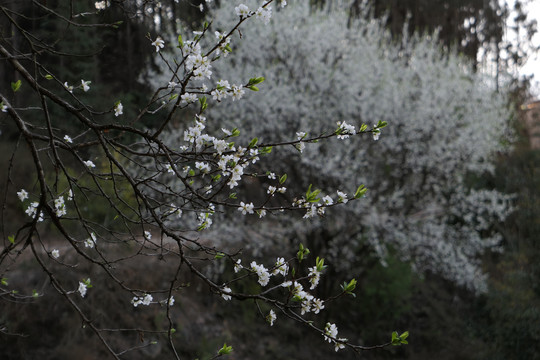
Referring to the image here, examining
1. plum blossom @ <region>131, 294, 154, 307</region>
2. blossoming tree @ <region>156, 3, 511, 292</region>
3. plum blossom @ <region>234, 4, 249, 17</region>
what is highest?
blossoming tree @ <region>156, 3, 511, 292</region>

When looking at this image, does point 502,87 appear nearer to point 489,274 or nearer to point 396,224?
point 489,274

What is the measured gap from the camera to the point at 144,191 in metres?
8.72

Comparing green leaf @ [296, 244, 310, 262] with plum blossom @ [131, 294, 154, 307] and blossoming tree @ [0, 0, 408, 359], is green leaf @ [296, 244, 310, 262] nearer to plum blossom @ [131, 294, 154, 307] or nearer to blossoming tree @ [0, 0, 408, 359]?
blossoming tree @ [0, 0, 408, 359]

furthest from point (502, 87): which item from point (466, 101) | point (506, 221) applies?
point (506, 221)

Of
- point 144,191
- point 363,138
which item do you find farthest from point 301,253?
point 363,138

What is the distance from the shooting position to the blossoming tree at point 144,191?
244cm

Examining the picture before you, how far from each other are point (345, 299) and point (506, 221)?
3.94 m

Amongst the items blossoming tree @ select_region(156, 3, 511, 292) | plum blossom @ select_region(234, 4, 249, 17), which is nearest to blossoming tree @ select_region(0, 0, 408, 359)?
plum blossom @ select_region(234, 4, 249, 17)

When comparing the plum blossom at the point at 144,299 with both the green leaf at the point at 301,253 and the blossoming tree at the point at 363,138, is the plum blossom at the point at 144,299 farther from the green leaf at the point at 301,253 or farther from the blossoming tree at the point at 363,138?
the blossoming tree at the point at 363,138

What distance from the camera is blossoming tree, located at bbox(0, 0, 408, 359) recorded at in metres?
2.44

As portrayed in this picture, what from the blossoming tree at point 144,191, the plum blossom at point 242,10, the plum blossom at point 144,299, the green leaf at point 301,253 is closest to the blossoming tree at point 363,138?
the blossoming tree at point 144,191

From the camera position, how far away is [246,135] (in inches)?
399

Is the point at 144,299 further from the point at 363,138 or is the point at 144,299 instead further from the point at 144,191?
the point at 363,138

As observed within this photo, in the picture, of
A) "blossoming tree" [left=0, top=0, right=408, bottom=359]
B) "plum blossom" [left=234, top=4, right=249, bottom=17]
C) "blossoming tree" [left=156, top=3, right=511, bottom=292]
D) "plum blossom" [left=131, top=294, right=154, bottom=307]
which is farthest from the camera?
"blossoming tree" [left=156, top=3, right=511, bottom=292]
